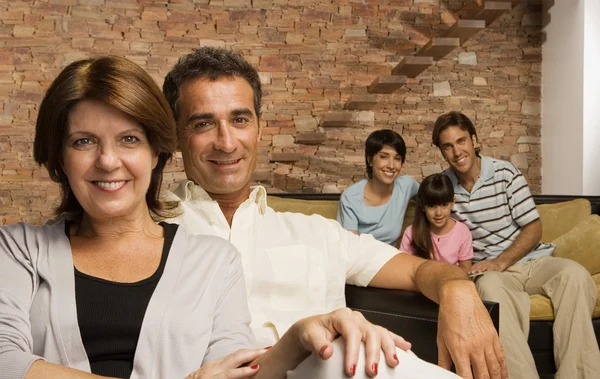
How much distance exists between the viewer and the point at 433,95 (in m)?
5.50

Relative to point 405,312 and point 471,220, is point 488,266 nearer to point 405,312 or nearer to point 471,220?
point 471,220

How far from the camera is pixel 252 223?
1798 millimetres

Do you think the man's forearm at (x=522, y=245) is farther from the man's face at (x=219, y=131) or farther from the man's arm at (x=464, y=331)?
the man's face at (x=219, y=131)

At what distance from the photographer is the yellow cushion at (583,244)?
3.55 metres

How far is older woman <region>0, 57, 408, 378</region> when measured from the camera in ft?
4.03

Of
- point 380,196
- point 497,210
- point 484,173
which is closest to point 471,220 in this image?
point 497,210

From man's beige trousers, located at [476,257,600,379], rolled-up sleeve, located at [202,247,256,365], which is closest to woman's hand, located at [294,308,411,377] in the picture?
rolled-up sleeve, located at [202,247,256,365]

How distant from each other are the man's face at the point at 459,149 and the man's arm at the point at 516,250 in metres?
0.45

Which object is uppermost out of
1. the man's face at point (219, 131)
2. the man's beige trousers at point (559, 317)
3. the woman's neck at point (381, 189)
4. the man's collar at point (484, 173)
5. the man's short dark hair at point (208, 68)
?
the man's short dark hair at point (208, 68)

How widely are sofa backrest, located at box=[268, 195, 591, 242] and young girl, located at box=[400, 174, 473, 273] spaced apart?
26 cm

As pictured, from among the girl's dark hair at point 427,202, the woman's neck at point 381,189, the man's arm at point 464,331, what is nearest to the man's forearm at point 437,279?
the man's arm at point 464,331

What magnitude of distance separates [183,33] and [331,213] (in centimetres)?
224

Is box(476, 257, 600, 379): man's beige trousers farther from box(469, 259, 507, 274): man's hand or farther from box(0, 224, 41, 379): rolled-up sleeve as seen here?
box(0, 224, 41, 379): rolled-up sleeve

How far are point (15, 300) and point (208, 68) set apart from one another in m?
0.83
